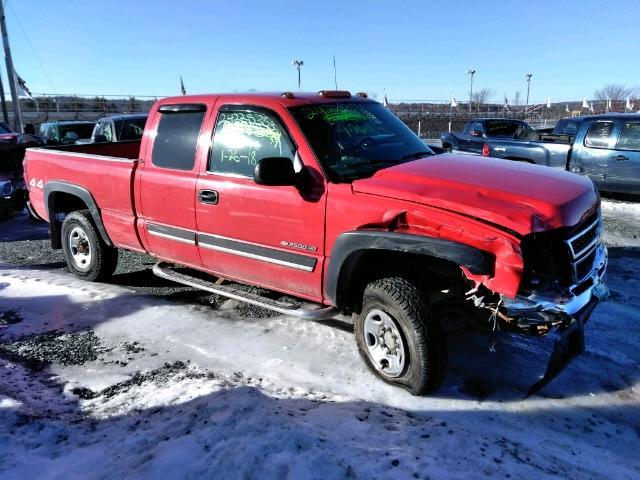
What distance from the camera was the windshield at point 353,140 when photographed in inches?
149

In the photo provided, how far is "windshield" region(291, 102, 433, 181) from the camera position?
3779 mm

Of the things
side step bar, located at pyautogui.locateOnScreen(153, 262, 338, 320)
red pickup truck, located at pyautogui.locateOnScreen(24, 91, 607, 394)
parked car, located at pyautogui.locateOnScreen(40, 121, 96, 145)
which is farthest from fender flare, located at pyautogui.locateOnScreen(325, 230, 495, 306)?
parked car, located at pyautogui.locateOnScreen(40, 121, 96, 145)

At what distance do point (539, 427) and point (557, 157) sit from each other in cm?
835

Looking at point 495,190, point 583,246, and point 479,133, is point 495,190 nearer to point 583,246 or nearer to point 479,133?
point 583,246

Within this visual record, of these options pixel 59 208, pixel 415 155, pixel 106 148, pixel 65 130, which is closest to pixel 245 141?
pixel 415 155

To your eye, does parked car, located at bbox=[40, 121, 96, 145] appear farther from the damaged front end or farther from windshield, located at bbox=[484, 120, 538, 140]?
the damaged front end

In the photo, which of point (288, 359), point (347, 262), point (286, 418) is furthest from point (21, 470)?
point (347, 262)

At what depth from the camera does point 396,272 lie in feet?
11.7

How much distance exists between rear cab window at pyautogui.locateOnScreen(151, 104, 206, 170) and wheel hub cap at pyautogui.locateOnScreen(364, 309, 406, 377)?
210cm

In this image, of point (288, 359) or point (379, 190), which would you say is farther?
point (288, 359)

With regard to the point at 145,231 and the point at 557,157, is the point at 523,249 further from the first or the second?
the point at 557,157

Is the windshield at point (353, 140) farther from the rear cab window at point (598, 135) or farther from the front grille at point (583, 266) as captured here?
the rear cab window at point (598, 135)

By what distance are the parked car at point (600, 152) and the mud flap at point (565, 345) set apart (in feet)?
24.5

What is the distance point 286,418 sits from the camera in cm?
302
